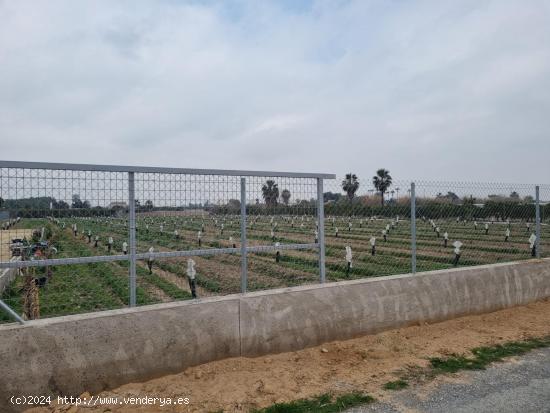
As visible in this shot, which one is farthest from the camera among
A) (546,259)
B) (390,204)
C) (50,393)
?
(546,259)

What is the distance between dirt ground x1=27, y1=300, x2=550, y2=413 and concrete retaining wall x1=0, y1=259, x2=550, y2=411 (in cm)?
15

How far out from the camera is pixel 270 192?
17.5ft

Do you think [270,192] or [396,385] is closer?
[396,385]

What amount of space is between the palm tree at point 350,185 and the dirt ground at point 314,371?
1.94 meters

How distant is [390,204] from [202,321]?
3439 mm

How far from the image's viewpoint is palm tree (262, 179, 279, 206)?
5.30 m

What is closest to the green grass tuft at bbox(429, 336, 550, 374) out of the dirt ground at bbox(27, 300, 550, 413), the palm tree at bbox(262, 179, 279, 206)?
the dirt ground at bbox(27, 300, 550, 413)

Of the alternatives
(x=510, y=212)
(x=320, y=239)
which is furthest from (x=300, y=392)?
(x=510, y=212)

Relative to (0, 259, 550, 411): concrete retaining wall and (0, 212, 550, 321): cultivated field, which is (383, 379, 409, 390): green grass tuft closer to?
Result: (0, 259, 550, 411): concrete retaining wall

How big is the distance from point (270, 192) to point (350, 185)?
120cm

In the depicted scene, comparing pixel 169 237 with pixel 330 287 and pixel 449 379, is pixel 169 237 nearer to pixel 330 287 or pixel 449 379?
pixel 330 287

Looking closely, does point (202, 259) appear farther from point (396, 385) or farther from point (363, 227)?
point (396, 385)

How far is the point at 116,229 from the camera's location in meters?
4.57

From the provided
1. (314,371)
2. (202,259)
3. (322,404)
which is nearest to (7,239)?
(322,404)
